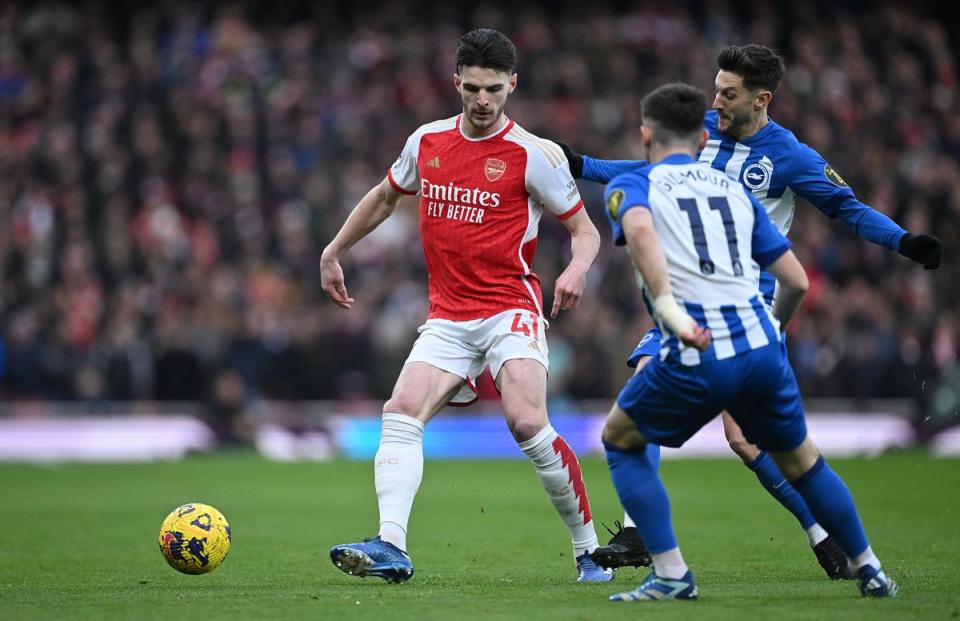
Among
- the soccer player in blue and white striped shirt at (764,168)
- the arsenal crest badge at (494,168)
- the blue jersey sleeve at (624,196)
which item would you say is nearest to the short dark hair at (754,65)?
the soccer player in blue and white striped shirt at (764,168)

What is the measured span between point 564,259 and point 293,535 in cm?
1019

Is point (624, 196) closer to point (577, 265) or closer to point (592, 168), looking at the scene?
point (577, 265)

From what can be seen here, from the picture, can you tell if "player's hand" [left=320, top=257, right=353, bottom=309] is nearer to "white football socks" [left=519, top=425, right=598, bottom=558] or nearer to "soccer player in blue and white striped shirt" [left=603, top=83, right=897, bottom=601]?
"white football socks" [left=519, top=425, right=598, bottom=558]

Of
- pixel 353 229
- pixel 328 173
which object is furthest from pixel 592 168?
pixel 328 173

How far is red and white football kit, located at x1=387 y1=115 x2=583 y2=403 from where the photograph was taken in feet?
24.0

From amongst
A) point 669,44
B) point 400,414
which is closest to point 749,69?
point 400,414

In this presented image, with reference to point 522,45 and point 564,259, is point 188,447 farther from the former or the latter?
point 522,45

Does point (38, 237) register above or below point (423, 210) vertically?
below

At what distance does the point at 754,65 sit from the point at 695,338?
2322 millimetres

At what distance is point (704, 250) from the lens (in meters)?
5.82

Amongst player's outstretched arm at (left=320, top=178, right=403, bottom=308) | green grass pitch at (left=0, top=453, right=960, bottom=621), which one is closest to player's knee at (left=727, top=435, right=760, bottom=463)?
green grass pitch at (left=0, top=453, right=960, bottom=621)

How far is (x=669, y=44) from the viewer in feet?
78.9

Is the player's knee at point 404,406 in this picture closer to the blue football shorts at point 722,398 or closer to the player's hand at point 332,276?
the player's hand at point 332,276

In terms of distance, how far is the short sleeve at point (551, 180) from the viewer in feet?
24.0
